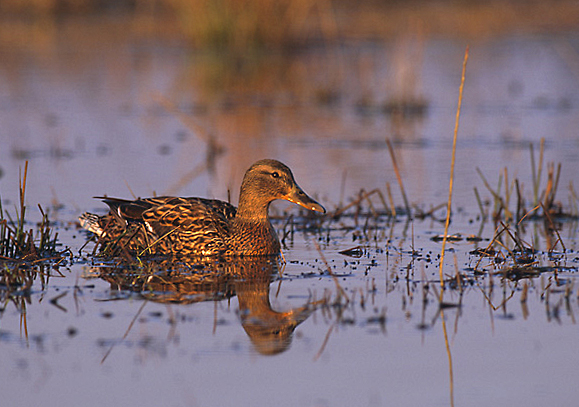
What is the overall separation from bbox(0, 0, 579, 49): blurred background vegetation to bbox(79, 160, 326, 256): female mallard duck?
52.3 feet

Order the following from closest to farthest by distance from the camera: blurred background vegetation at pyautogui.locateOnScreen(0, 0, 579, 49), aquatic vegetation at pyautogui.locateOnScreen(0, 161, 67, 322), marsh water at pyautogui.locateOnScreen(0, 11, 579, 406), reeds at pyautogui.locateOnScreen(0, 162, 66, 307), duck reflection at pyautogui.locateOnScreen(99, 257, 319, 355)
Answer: marsh water at pyautogui.locateOnScreen(0, 11, 579, 406), duck reflection at pyautogui.locateOnScreen(99, 257, 319, 355), aquatic vegetation at pyautogui.locateOnScreen(0, 161, 67, 322), reeds at pyautogui.locateOnScreen(0, 162, 66, 307), blurred background vegetation at pyautogui.locateOnScreen(0, 0, 579, 49)

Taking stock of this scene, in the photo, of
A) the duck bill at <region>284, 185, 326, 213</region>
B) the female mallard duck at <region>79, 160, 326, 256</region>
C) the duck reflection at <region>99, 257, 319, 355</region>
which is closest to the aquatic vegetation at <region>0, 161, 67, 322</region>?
the duck reflection at <region>99, 257, 319, 355</region>

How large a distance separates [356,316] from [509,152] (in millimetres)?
7941

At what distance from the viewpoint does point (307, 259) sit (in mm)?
8148

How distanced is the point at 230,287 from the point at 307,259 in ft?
3.59

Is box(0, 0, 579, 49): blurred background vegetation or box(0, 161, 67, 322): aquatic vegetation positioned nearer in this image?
box(0, 161, 67, 322): aquatic vegetation

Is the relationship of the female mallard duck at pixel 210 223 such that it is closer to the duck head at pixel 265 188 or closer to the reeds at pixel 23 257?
the duck head at pixel 265 188

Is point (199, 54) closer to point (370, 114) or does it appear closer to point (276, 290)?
point (370, 114)

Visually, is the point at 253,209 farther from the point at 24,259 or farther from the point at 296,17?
the point at 296,17

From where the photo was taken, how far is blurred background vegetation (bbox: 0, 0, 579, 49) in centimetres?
2502

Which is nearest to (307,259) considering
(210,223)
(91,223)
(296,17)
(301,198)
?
(301,198)

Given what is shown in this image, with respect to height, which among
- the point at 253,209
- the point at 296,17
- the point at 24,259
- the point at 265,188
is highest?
the point at 296,17

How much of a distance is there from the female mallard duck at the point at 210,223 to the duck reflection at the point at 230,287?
0.18 metres

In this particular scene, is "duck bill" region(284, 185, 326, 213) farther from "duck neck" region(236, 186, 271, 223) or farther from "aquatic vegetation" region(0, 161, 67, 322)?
"aquatic vegetation" region(0, 161, 67, 322)
